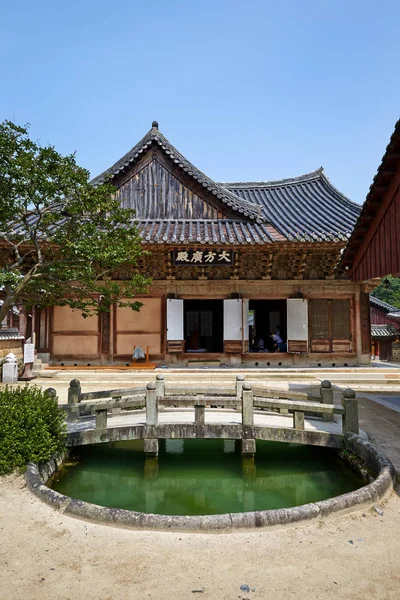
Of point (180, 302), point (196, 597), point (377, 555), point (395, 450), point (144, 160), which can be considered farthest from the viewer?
point (144, 160)

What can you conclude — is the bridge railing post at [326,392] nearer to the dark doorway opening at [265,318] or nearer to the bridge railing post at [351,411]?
the bridge railing post at [351,411]

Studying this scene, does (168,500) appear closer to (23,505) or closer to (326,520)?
(23,505)

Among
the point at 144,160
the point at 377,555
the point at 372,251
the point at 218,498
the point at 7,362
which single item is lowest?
the point at 218,498

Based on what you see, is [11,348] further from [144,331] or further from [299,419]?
[299,419]

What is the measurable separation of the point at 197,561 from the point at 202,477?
3414mm

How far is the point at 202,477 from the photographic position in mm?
7062

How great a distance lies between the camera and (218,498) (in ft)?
20.3

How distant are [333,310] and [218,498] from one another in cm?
1127

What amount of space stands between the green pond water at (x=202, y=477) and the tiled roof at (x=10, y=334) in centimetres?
729

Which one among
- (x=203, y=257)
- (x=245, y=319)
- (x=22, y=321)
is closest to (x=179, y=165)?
(x=203, y=257)

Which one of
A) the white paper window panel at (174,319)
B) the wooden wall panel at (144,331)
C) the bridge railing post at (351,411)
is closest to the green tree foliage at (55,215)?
the bridge railing post at (351,411)

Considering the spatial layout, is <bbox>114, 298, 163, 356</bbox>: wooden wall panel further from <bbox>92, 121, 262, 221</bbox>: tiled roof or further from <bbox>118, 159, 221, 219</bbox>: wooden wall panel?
<bbox>92, 121, 262, 221</bbox>: tiled roof

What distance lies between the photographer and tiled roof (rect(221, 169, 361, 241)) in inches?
600

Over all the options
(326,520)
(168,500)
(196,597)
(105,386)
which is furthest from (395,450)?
(105,386)
